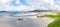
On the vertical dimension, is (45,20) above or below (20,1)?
below

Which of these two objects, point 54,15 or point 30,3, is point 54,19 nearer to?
point 54,15

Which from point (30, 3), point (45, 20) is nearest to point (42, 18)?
point (45, 20)

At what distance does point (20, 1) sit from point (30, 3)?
7 cm

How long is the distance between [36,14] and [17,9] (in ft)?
0.47

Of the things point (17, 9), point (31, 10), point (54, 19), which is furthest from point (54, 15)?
point (17, 9)

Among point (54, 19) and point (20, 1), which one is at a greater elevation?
point (20, 1)

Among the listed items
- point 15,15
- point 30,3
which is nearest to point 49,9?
point 30,3

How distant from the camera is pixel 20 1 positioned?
699mm

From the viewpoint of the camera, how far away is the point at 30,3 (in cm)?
70

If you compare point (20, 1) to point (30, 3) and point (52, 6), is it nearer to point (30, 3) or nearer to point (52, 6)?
point (30, 3)

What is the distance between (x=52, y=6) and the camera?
688 millimetres

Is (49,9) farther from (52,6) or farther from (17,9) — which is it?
(17,9)

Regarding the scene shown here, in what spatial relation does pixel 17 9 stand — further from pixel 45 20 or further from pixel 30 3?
pixel 45 20

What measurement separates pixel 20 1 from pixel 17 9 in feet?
0.21
